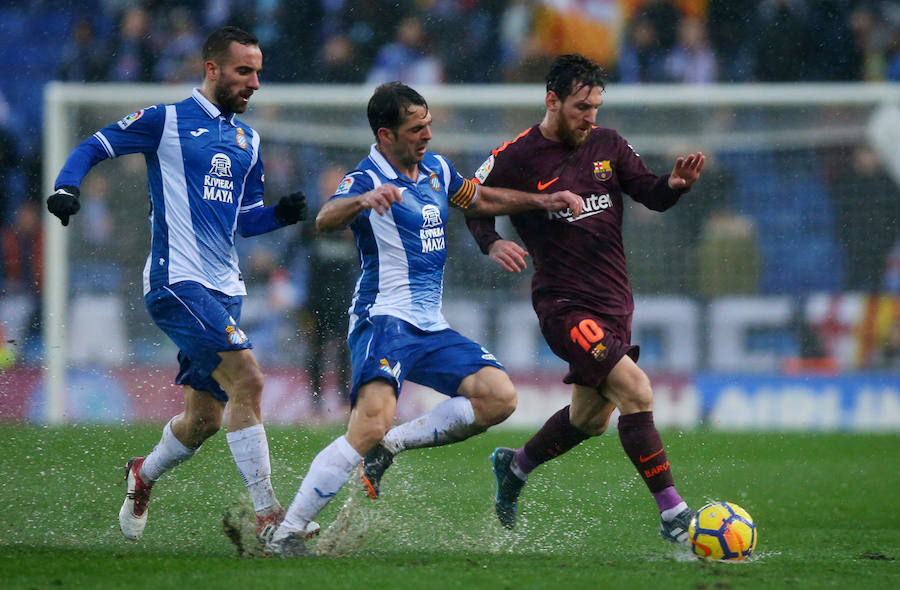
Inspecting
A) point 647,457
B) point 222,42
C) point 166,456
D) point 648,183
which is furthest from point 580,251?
point 166,456

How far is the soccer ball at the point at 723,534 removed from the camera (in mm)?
5352

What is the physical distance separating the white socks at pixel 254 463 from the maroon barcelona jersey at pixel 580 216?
162cm

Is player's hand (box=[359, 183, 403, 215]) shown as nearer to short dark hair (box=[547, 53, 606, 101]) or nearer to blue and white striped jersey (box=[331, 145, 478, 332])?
blue and white striped jersey (box=[331, 145, 478, 332])

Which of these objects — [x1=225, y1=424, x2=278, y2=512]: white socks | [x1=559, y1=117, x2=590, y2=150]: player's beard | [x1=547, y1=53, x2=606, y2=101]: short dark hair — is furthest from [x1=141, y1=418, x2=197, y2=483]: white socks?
[x1=547, y1=53, x2=606, y2=101]: short dark hair

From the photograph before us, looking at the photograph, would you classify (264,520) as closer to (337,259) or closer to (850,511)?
(850,511)

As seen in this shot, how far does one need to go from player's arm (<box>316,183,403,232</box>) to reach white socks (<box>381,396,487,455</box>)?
1.12 m

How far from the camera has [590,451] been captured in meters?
9.59

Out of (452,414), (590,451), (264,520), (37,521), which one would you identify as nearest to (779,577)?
(452,414)

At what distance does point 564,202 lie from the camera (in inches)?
240

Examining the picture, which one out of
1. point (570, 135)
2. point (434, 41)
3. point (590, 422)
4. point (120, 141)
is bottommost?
point (590, 422)

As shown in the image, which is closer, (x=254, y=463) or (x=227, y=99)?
(x=254, y=463)

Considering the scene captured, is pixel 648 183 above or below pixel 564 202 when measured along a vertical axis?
above

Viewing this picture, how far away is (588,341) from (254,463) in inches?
70.2

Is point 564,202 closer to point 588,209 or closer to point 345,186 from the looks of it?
point 588,209
